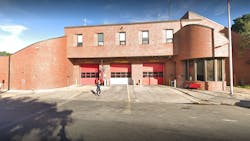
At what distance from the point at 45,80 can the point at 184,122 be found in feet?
59.7

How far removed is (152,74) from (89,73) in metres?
11.5

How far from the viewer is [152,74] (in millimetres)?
22438

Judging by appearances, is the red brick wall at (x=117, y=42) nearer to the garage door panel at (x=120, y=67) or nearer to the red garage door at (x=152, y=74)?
the garage door panel at (x=120, y=67)

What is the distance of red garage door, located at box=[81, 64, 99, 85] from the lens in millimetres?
23016

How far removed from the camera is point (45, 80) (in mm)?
17609

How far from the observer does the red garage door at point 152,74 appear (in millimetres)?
22328

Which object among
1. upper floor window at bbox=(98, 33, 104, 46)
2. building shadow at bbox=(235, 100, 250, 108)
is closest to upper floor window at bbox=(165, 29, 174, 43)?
upper floor window at bbox=(98, 33, 104, 46)

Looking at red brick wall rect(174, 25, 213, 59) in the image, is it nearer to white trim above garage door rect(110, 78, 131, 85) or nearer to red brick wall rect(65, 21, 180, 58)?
red brick wall rect(65, 21, 180, 58)

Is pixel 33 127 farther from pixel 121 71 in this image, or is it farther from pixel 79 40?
pixel 79 40

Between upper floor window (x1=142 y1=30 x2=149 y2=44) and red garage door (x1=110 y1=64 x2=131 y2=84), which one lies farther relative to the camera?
red garage door (x1=110 y1=64 x2=131 y2=84)

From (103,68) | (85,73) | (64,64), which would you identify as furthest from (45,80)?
(103,68)

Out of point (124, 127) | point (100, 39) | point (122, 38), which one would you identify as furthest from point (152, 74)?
point (124, 127)

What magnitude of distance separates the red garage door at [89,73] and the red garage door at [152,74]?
881 centimetres

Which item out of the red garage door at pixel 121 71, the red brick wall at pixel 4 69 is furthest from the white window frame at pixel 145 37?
the red brick wall at pixel 4 69
